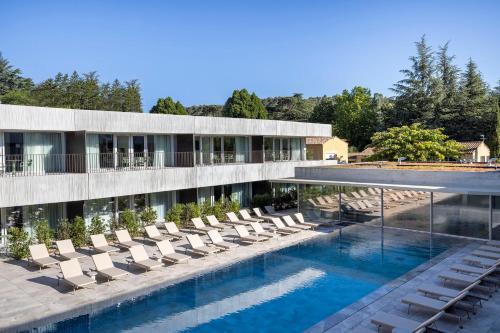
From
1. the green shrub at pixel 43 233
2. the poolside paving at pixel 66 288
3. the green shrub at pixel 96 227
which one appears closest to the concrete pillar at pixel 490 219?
the poolside paving at pixel 66 288

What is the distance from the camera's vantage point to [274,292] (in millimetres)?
14703

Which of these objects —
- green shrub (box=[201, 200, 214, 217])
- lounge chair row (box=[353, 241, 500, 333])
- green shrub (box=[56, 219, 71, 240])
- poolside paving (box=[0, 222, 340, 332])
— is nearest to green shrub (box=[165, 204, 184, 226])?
green shrub (box=[201, 200, 214, 217])

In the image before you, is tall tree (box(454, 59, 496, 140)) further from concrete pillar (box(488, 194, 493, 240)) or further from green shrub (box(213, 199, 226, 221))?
green shrub (box(213, 199, 226, 221))

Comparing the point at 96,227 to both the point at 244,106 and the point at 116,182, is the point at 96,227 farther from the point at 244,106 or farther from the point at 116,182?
the point at 244,106

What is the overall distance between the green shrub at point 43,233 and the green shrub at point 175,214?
246 inches

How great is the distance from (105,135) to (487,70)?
56703mm

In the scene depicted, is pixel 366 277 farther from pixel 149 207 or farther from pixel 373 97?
pixel 373 97

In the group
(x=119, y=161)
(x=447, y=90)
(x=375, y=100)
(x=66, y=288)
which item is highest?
(x=375, y=100)

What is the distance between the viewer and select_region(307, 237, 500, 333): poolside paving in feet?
36.8

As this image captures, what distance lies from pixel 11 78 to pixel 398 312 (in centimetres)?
7709

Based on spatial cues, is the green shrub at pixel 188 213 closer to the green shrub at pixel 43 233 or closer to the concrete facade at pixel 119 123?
the concrete facade at pixel 119 123

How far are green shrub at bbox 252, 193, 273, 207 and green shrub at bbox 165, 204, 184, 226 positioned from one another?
19.8 ft

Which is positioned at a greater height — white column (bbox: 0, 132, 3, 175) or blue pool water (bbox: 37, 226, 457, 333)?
white column (bbox: 0, 132, 3, 175)

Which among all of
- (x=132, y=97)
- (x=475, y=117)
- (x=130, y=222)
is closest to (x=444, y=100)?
(x=475, y=117)
